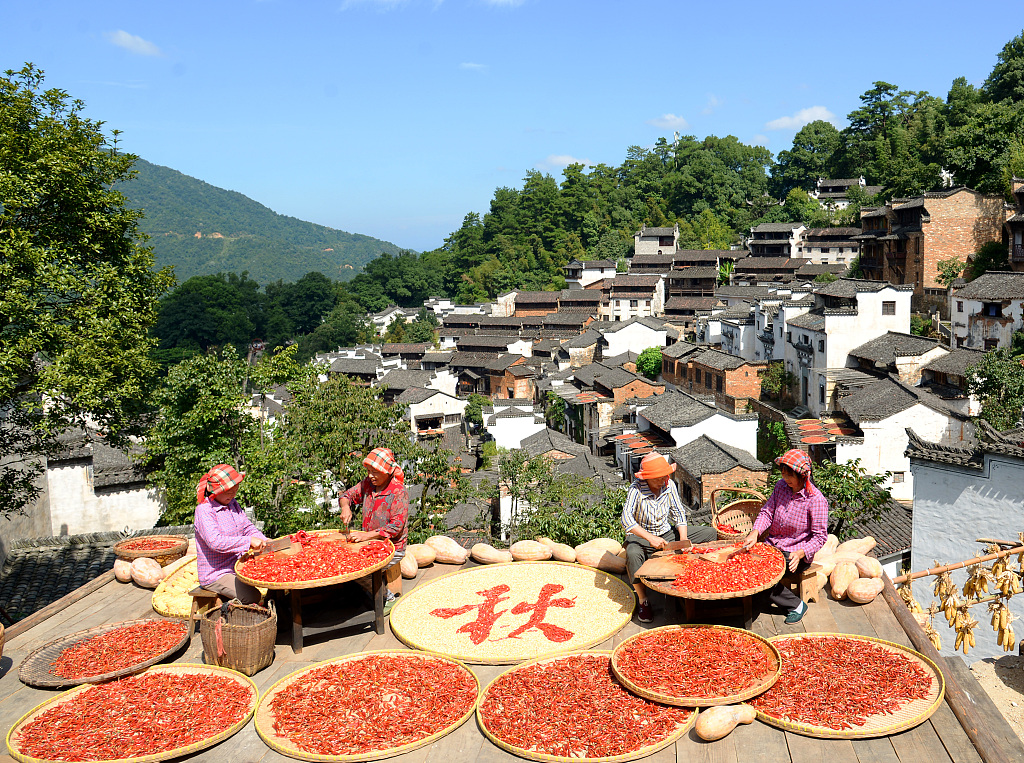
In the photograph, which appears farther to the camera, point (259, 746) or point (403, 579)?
point (403, 579)

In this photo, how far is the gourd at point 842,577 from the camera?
515 cm

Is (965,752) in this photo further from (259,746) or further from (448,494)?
(448,494)

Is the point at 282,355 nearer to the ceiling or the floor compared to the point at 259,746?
nearer to the ceiling

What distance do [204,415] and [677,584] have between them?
9.43 m

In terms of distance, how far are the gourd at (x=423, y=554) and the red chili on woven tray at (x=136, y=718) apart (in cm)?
210

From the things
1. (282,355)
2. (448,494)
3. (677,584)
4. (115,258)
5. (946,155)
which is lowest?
(448,494)

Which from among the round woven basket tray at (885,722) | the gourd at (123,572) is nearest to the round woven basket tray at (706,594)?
the round woven basket tray at (885,722)

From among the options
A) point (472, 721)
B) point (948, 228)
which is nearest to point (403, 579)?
point (472, 721)

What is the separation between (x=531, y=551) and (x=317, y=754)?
115 inches

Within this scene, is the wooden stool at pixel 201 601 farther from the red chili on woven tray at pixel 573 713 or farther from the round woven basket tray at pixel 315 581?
the red chili on woven tray at pixel 573 713

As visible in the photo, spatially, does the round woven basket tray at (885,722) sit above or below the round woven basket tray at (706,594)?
below

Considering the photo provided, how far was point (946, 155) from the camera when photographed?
1227 inches

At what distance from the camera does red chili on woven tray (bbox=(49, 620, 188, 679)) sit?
454 centimetres

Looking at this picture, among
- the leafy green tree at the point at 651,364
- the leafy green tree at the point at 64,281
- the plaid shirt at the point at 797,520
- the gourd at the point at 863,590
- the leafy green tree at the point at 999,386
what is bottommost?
the leafy green tree at the point at 651,364
